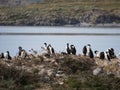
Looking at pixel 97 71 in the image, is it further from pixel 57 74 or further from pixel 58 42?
pixel 58 42

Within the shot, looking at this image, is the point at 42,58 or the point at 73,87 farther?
the point at 42,58

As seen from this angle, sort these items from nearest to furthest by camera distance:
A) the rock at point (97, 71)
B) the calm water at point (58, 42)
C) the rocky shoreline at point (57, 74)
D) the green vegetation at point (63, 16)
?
the rocky shoreline at point (57, 74), the rock at point (97, 71), the calm water at point (58, 42), the green vegetation at point (63, 16)

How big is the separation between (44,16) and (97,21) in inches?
586

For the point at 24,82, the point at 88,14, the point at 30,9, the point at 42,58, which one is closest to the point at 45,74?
the point at 24,82

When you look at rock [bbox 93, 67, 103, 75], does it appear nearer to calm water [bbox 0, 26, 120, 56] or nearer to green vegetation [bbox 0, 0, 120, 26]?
calm water [bbox 0, 26, 120, 56]

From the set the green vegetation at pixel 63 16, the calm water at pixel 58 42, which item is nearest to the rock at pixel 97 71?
the calm water at pixel 58 42

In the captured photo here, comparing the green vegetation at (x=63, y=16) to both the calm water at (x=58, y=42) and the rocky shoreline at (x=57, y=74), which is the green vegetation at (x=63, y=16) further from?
the rocky shoreline at (x=57, y=74)

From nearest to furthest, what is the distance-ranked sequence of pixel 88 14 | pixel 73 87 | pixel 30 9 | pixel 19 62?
pixel 73 87
pixel 19 62
pixel 88 14
pixel 30 9

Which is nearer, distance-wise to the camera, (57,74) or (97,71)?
(57,74)

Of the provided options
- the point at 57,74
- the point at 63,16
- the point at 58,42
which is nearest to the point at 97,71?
the point at 57,74

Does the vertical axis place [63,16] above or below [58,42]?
below

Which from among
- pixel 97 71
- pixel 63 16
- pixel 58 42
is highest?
pixel 97 71

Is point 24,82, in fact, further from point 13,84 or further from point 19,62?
point 19,62

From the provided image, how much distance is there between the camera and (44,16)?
17038 centimetres
